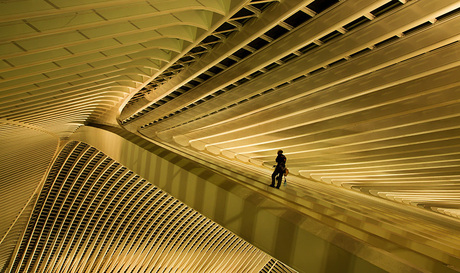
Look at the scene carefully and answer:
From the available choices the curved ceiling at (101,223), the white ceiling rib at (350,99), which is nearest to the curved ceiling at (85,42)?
the white ceiling rib at (350,99)

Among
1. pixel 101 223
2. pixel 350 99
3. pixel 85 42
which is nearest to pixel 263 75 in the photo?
pixel 350 99

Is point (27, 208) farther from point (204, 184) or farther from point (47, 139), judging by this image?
point (204, 184)

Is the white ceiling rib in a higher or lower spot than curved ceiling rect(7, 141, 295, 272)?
higher

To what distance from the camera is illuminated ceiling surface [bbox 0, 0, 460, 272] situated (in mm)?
6793

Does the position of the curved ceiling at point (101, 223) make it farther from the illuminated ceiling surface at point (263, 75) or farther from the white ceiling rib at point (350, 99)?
the white ceiling rib at point (350, 99)

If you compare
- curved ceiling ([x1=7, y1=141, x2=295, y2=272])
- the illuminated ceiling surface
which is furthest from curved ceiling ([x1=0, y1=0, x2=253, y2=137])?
curved ceiling ([x1=7, y1=141, x2=295, y2=272])

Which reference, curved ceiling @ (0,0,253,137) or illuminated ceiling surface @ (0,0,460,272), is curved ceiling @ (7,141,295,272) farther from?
curved ceiling @ (0,0,253,137)

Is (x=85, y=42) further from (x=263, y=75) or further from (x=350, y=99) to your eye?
(x=350, y=99)

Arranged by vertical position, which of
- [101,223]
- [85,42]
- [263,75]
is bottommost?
[101,223]

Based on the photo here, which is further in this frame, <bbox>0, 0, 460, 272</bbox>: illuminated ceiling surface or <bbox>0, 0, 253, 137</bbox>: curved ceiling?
<bbox>0, 0, 460, 272</bbox>: illuminated ceiling surface

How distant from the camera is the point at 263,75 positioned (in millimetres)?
10906

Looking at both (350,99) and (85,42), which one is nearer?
(85,42)

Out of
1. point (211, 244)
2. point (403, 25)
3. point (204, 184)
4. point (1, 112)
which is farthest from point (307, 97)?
point (211, 244)

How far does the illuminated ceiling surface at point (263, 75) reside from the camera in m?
6.79
